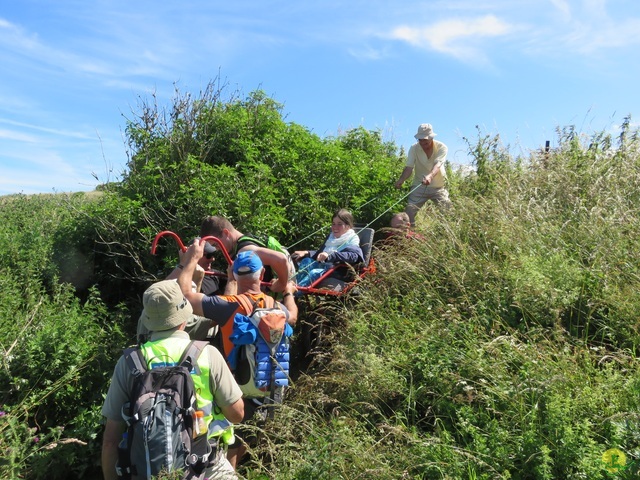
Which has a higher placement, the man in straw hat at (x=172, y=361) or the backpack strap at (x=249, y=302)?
the backpack strap at (x=249, y=302)

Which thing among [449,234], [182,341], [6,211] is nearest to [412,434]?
[182,341]

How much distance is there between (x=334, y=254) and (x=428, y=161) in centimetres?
293

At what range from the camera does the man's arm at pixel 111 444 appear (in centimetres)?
328

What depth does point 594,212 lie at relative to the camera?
253 inches

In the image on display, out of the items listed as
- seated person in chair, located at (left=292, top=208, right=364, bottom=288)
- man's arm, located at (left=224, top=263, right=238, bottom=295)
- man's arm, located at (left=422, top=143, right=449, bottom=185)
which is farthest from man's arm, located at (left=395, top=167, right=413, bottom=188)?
man's arm, located at (left=224, top=263, right=238, bottom=295)

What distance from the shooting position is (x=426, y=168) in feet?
29.6

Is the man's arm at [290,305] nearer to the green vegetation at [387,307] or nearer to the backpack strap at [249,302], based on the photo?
the backpack strap at [249,302]

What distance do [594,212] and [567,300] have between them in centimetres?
183

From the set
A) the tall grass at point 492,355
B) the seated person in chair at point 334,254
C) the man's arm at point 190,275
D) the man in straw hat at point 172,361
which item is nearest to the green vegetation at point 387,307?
the tall grass at point 492,355

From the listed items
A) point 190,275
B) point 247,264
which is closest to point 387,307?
point 247,264

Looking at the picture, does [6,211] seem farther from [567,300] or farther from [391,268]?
[567,300]

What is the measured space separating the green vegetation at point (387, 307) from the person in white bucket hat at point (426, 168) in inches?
13.8

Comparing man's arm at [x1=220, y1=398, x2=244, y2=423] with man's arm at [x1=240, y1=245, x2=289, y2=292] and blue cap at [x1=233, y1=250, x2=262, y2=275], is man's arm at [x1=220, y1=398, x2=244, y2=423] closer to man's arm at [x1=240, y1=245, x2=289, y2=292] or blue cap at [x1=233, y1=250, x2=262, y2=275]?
blue cap at [x1=233, y1=250, x2=262, y2=275]

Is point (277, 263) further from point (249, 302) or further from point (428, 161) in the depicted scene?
point (428, 161)
